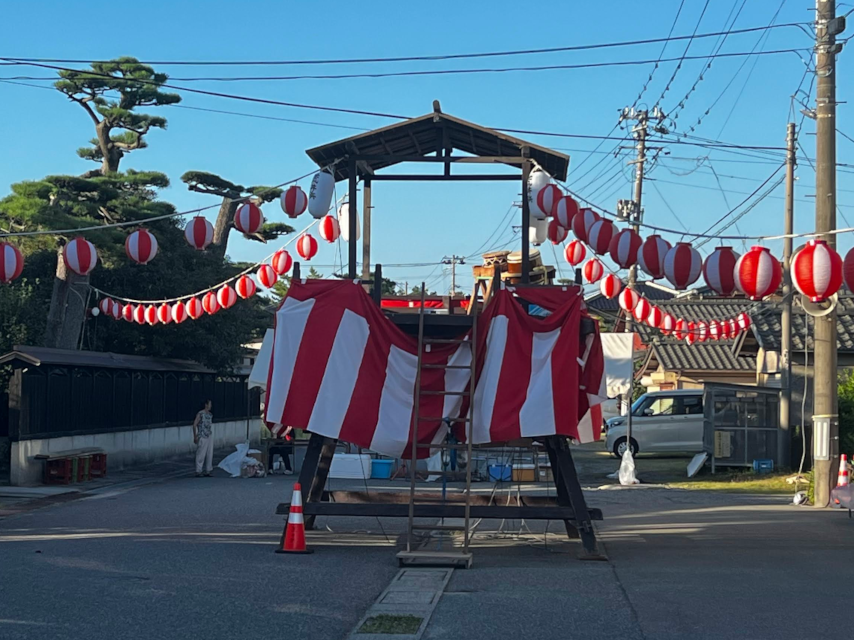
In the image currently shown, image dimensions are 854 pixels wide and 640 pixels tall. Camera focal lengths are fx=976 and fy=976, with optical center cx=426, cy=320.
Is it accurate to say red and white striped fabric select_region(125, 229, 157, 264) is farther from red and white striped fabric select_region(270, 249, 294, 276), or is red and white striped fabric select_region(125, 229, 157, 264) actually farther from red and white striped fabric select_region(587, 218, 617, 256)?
red and white striped fabric select_region(587, 218, 617, 256)

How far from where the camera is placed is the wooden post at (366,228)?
1340cm

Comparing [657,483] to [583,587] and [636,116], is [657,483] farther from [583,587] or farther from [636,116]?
[636,116]

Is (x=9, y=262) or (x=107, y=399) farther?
(x=107, y=399)

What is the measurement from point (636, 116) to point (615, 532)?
25.1m

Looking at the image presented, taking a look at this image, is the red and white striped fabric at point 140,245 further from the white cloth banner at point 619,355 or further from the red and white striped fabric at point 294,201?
the white cloth banner at point 619,355

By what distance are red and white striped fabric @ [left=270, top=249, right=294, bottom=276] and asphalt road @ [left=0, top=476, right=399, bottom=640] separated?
4964mm

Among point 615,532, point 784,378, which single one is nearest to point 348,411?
point 615,532

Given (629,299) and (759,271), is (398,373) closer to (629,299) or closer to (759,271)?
(759,271)

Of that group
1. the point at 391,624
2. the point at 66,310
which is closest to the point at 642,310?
the point at 66,310

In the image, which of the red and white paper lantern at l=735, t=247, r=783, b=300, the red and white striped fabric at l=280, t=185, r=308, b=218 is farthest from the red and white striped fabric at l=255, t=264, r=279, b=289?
the red and white paper lantern at l=735, t=247, r=783, b=300

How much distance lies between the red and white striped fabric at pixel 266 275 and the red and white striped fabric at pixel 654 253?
7.69 metres

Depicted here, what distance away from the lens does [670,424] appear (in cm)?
2914

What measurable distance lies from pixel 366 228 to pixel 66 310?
14.0 meters

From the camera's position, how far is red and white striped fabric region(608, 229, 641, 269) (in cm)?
1377
